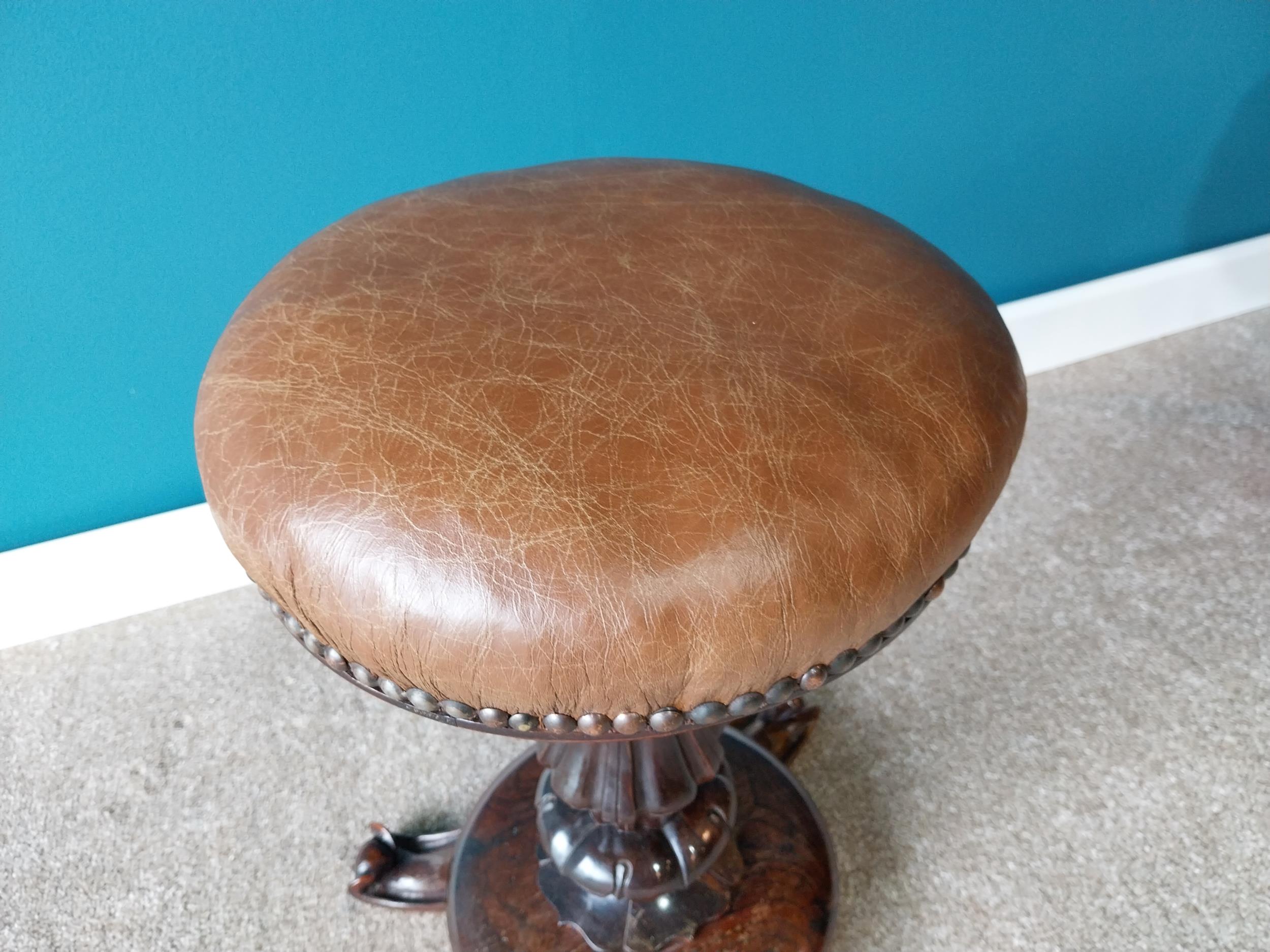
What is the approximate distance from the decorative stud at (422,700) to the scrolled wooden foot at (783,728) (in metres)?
0.47

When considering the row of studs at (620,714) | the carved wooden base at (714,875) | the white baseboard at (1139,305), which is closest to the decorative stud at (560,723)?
the row of studs at (620,714)

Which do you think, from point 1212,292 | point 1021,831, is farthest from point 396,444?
point 1212,292

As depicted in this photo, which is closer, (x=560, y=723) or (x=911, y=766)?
(x=560, y=723)

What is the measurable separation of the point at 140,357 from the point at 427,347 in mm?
560

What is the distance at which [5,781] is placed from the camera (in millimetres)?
868

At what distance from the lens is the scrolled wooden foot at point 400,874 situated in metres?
0.76

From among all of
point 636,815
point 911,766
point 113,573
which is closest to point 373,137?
point 113,573

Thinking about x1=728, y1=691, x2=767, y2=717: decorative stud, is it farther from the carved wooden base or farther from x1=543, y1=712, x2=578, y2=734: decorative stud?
the carved wooden base

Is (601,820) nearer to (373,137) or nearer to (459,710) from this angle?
(459,710)

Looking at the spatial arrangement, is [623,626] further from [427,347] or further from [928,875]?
[928,875]

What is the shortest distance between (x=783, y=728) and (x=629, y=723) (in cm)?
49

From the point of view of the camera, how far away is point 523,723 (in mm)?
427

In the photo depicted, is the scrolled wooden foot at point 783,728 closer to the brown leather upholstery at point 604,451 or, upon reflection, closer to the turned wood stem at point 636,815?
the turned wood stem at point 636,815

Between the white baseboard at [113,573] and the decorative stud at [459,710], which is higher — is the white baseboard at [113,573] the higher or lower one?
the lower one
